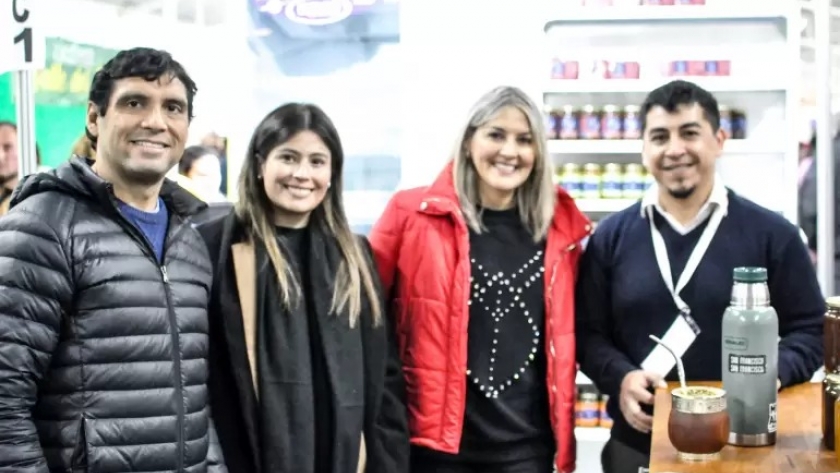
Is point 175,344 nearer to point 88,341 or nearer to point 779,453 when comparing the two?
point 88,341

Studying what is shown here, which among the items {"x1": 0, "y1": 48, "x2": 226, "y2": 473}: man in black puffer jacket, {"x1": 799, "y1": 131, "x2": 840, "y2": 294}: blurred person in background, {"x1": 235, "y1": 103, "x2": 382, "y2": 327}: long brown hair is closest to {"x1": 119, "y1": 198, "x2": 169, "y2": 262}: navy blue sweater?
{"x1": 0, "y1": 48, "x2": 226, "y2": 473}: man in black puffer jacket

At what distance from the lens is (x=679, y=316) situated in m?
2.54

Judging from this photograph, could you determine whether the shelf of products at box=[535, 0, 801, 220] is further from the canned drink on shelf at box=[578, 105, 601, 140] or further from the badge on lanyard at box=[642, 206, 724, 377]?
the badge on lanyard at box=[642, 206, 724, 377]

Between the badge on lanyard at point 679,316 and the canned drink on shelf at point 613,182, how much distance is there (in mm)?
1990

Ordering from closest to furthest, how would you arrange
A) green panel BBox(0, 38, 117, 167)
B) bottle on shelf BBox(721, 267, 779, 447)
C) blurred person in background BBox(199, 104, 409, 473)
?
bottle on shelf BBox(721, 267, 779, 447), blurred person in background BBox(199, 104, 409, 473), green panel BBox(0, 38, 117, 167)

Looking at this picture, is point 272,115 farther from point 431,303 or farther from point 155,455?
point 155,455

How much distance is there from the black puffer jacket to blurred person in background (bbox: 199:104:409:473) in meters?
0.30

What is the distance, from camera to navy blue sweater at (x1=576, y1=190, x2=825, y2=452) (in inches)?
98.7

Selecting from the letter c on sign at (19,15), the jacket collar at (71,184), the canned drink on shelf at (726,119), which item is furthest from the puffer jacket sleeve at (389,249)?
the canned drink on shelf at (726,119)

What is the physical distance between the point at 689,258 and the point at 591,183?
2066 mm

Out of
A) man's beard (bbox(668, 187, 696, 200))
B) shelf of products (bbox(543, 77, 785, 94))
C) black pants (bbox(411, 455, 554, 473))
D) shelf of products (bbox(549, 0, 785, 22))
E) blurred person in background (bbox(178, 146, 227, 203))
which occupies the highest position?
shelf of products (bbox(549, 0, 785, 22))

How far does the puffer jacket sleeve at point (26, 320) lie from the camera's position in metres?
1.69

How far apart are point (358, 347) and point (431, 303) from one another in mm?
283

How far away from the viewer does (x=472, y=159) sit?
275cm
